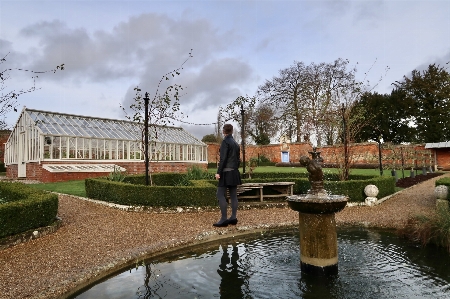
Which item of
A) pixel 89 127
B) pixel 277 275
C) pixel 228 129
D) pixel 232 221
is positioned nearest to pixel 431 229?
pixel 277 275

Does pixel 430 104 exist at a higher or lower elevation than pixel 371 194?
higher

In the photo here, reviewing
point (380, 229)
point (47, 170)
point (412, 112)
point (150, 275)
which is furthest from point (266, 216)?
point (412, 112)

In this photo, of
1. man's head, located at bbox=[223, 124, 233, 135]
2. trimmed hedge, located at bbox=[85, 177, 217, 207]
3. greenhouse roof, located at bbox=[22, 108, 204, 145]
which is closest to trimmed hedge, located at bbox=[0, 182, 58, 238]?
trimmed hedge, located at bbox=[85, 177, 217, 207]

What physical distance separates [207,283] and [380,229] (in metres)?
4.84

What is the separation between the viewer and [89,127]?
2062 centimetres

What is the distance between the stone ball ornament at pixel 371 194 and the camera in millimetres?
9914

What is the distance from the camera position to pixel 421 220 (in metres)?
6.08

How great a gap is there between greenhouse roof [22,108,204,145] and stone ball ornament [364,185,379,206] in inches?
393

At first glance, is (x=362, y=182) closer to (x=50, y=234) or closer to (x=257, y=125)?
(x=50, y=234)

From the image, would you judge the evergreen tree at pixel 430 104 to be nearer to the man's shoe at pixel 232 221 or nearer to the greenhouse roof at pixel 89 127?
the greenhouse roof at pixel 89 127

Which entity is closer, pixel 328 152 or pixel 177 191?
pixel 177 191

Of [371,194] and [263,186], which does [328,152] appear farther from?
[263,186]

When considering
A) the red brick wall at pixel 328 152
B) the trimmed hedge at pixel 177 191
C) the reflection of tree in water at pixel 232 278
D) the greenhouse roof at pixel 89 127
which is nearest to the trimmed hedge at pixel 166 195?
the trimmed hedge at pixel 177 191

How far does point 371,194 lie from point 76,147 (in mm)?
15711
